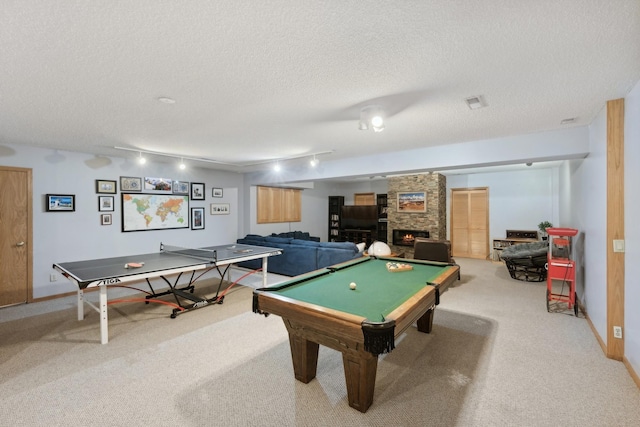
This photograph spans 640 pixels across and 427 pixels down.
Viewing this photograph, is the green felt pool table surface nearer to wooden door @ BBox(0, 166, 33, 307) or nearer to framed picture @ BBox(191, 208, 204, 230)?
framed picture @ BBox(191, 208, 204, 230)

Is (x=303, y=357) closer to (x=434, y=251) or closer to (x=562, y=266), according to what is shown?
(x=562, y=266)

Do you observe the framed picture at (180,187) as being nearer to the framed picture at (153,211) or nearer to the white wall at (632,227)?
the framed picture at (153,211)

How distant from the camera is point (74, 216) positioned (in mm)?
5012

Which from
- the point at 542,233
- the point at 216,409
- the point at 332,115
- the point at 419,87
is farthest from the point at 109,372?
the point at 542,233

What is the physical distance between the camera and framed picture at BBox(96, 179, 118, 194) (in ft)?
17.2

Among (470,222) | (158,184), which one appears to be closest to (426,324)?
(158,184)

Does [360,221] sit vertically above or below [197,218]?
below

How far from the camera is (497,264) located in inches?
296

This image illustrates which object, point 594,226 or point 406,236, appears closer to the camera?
point 594,226

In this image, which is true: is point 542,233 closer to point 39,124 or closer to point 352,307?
point 352,307

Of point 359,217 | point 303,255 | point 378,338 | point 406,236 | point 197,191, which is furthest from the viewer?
point 359,217

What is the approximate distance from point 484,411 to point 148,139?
188 inches

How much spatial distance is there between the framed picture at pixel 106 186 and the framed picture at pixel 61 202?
0.39m

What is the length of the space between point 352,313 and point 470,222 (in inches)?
309
